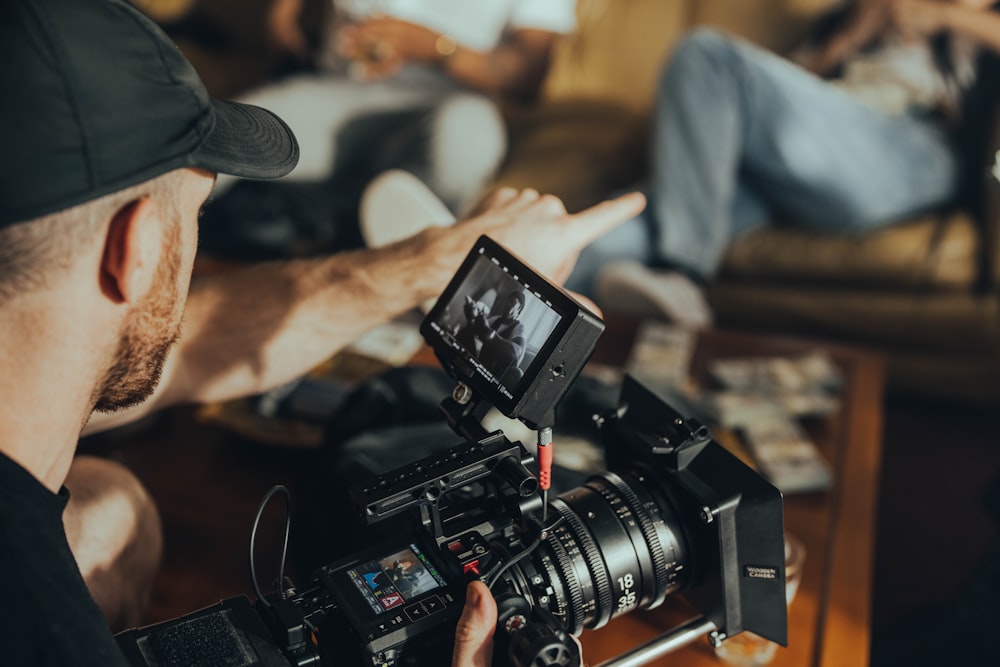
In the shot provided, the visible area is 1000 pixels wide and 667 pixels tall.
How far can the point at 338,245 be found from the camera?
197cm

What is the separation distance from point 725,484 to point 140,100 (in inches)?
22.5

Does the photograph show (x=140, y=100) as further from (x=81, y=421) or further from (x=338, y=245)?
(x=338, y=245)

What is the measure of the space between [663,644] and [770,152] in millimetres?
1346

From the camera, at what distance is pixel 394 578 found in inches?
28.9

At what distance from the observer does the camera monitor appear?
75 centimetres

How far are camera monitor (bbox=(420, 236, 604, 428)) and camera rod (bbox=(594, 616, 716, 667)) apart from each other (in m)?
0.23

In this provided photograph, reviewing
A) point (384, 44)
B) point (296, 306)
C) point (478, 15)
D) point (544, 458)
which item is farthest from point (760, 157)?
point (544, 458)

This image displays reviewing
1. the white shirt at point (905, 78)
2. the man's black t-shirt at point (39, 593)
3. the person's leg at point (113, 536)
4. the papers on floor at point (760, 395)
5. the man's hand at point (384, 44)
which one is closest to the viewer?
the man's black t-shirt at point (39, 593)

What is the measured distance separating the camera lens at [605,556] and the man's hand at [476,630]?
79mm

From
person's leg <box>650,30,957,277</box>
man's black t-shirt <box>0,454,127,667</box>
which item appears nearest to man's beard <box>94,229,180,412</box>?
man's black t-shirt <box>0,454,127,667</box>

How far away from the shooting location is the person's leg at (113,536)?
2.97 feet

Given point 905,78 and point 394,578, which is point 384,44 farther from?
point 394,578

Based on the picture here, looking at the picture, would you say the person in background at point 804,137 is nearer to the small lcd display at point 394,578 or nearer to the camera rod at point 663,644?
the camera rod at point 663,644

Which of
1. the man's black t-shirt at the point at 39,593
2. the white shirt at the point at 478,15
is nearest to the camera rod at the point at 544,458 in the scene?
the man's black t-shirt at the point at 39,593
